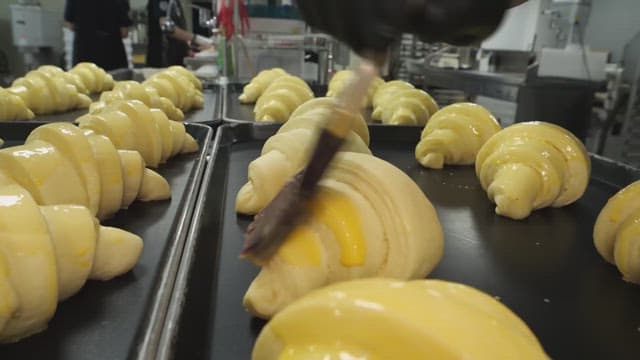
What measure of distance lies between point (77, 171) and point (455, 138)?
0.81m

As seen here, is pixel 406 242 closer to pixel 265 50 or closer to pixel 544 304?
pixel 544 304

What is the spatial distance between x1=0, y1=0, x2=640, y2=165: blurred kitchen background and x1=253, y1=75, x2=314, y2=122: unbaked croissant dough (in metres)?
0.21

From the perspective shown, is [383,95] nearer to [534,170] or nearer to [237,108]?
[237,108]

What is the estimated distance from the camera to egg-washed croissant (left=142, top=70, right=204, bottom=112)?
172 cm

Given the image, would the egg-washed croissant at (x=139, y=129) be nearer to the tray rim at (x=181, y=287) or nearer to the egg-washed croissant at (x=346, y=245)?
the tray rim at (x=181, y=287)

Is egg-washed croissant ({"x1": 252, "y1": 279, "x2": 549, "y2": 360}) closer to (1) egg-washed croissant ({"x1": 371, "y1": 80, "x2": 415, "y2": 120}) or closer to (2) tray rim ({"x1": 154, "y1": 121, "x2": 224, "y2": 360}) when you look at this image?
(2) tray rim ({"x1": 154, "y1": 121, "x2": 224, "y2": 360})

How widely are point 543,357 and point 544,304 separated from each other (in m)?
0.30

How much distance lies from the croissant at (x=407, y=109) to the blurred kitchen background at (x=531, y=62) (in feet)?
0.65

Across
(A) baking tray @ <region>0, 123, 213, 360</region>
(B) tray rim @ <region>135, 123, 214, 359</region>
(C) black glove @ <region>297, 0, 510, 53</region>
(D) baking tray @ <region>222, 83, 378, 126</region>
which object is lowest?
(A) baking tray @ <region>0, 123, 213, 360</region>

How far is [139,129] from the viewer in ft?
3.45

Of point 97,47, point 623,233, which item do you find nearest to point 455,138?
point 623,233

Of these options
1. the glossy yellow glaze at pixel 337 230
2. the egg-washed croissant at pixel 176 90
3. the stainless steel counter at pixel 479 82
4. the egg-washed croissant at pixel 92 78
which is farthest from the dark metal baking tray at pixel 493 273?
the stainless steel counter at pixel 479 82

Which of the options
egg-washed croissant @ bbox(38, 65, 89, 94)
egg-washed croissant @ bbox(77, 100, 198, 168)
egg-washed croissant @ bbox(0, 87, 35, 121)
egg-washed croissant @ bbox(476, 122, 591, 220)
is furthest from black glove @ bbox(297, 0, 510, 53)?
egg-washed croissant @ bbox(38, 65, 89, 94)

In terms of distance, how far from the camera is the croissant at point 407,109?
59.9 inches
